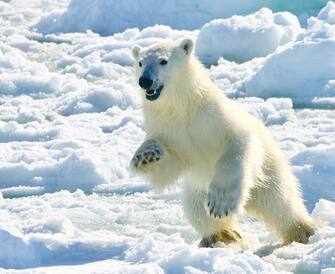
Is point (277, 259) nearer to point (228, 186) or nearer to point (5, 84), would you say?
point (228, 186)

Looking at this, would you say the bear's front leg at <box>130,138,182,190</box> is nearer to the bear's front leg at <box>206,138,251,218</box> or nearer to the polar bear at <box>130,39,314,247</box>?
the polar bear at <box>130,39,314,247</box>

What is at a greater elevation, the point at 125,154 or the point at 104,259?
the point at 125,154

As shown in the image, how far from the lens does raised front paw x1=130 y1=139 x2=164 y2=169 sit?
4191 mm

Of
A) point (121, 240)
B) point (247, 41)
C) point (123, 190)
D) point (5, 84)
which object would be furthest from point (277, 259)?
point (247, 41)

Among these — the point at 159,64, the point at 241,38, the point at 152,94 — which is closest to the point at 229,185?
the point at 152,94

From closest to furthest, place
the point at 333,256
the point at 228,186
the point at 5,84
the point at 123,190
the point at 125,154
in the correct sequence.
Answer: the point at 333,256, the point at 228,186, the point at 123,190, the point at 125,154, the point at 5,84

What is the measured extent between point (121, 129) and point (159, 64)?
2.64 m

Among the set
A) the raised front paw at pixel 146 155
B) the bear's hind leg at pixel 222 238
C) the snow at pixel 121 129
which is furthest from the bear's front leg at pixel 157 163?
the bear's hind leg at pixel 222 238

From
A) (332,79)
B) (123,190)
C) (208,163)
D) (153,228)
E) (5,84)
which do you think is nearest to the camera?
(208,163)

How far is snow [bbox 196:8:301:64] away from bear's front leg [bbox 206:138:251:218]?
536 cm

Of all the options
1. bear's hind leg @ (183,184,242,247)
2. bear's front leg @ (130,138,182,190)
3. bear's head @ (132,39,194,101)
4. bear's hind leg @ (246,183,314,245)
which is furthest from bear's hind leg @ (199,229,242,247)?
bear's head @ (132,39,194,101)

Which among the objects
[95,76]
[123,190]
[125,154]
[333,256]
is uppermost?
[95,76]

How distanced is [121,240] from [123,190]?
Answer: 1.39m

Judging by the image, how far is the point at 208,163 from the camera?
4375 mm
